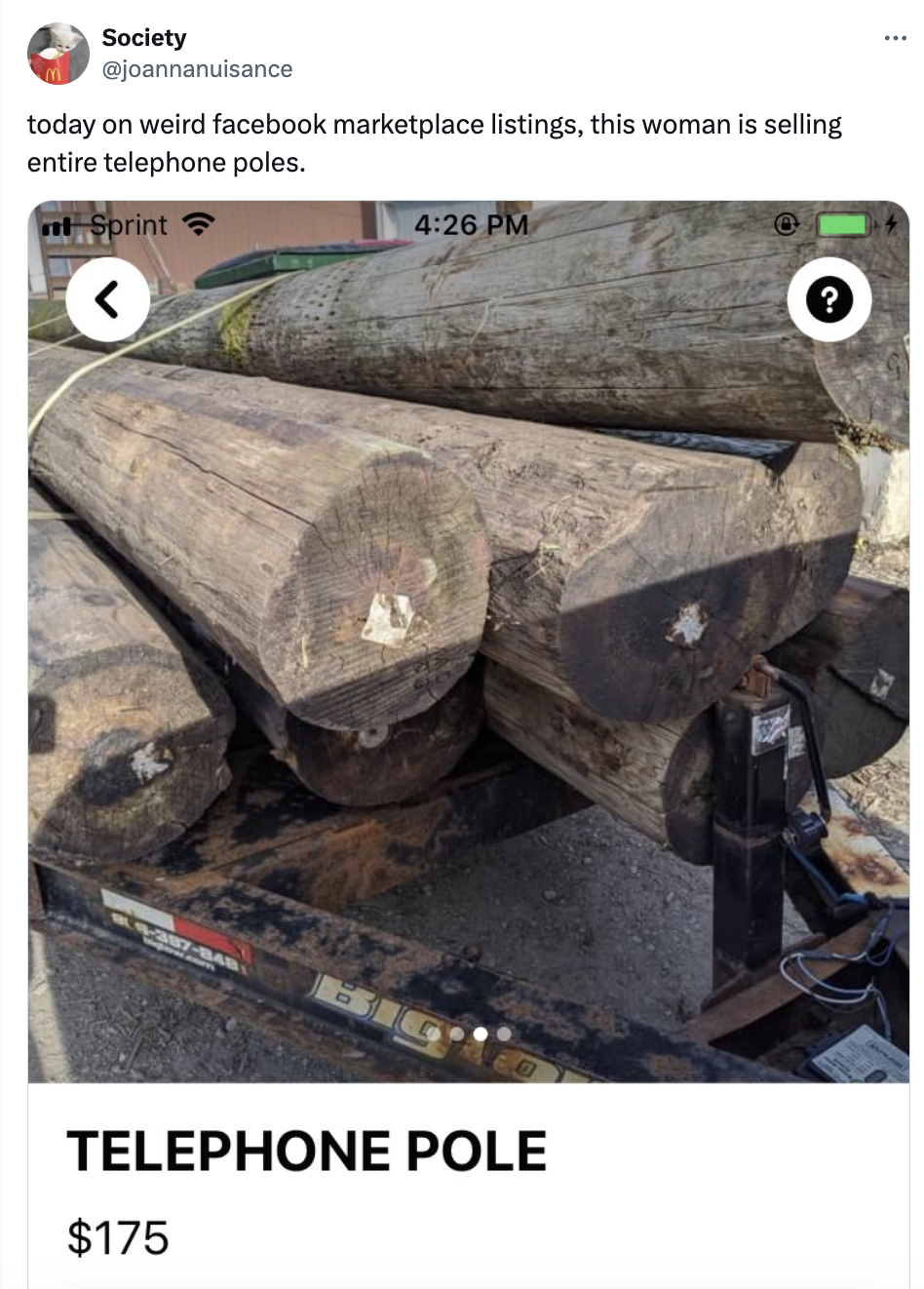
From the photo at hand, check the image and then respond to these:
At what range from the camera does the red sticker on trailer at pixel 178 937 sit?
77.2 inches

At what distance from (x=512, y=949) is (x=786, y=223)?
225 cm

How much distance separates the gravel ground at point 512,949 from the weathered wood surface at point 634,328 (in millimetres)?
1655

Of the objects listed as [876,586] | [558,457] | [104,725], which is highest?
[558,457]

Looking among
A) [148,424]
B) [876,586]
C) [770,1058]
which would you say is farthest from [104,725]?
[876,586]

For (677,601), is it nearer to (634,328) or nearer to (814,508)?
(814,508)

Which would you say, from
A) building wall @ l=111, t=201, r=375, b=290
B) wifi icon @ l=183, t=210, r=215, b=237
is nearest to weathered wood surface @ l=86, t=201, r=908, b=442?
building wall @ l=111, t=201, r=375, b=290

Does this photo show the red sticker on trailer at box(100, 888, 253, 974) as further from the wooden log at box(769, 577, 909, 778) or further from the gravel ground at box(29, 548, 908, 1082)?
the wooden log at box(769, 577, 909, 778)

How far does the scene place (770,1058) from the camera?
2.04 m

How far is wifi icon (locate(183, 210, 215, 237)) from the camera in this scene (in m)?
2.05

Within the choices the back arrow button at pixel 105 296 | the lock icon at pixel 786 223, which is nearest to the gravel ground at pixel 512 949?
the back arrow button at pixel 105 296
